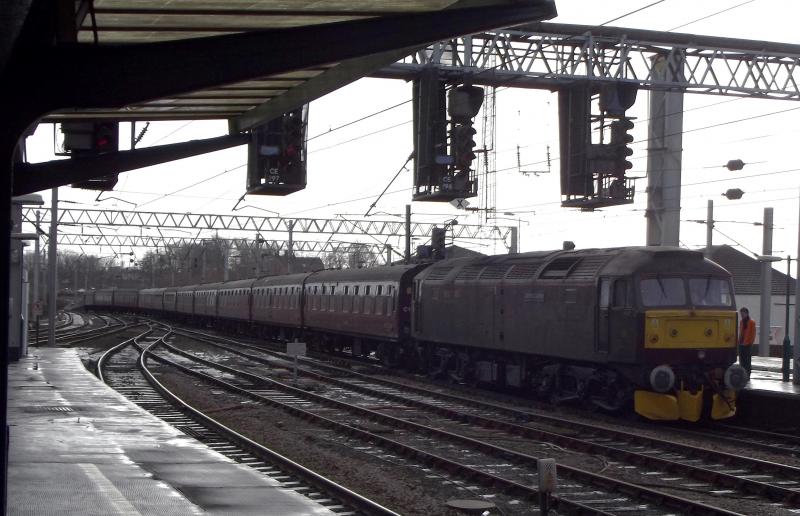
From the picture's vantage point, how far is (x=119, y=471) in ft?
39.8

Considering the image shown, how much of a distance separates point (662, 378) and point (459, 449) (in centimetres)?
408

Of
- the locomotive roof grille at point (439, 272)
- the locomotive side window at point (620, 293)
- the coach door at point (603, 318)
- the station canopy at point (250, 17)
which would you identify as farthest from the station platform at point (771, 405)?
the station canopy at point (250, 17)

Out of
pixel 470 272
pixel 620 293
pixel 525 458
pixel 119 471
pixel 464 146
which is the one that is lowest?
pixel 525 458

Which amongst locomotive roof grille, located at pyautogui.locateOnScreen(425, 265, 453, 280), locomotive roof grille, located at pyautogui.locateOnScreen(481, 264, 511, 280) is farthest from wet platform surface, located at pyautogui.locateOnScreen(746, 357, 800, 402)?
locomotive roof grille, located at pyautogui.locateOnScreen(425, 265, 453, 280)

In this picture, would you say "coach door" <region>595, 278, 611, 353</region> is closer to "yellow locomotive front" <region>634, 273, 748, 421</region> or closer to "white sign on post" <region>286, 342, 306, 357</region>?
"yellow locomotive front" <region>634, 273, 748, 421</region>

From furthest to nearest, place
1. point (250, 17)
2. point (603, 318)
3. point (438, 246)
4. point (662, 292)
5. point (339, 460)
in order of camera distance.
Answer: point (438, 246)
point (603, 318)
point (662, 292)
point (339, 460)
point (250, 17)

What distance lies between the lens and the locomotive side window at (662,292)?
718 inches

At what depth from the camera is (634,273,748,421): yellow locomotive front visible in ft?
59.0

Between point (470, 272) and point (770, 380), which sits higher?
point (470, 272)

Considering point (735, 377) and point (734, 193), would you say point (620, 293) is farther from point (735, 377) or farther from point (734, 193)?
point (734, 193)

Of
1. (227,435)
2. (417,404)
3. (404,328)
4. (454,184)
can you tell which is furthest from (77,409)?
(404,328)

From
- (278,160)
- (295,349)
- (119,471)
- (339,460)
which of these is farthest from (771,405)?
(119,471)

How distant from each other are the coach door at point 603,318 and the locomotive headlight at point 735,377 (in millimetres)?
2098

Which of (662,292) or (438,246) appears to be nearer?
(662,292)
